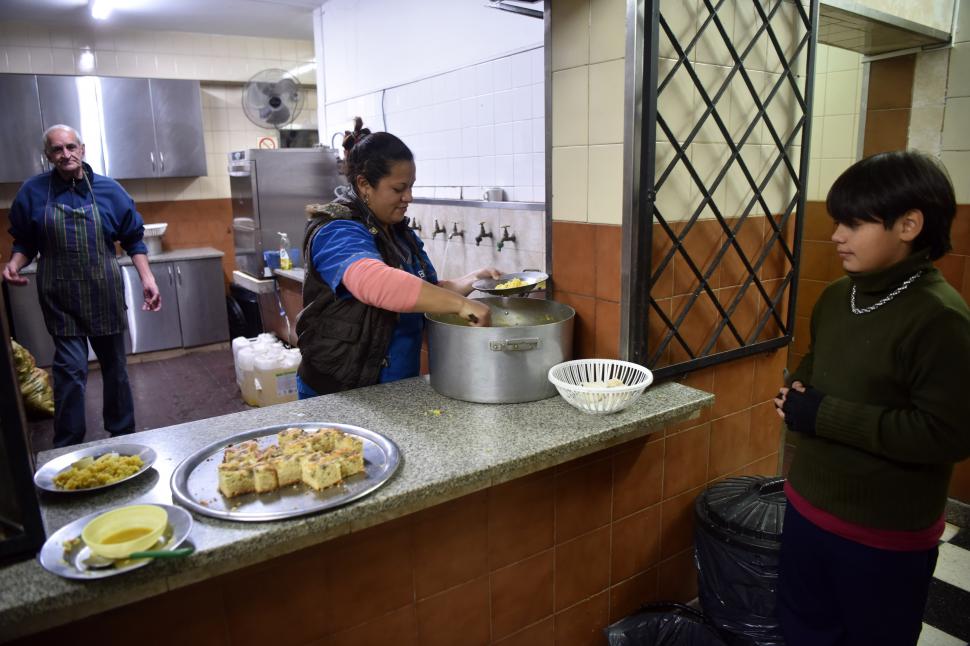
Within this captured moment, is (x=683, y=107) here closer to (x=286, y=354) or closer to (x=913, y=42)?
(x=913, y=42)

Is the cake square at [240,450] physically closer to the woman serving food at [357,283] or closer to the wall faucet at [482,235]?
the woman serving food at [357,283]

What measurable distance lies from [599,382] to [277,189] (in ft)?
13.6

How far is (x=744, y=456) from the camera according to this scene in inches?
96.2

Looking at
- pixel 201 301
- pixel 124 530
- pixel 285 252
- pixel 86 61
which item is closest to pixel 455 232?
pixel 285 252

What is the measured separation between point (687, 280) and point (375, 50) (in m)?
3.65

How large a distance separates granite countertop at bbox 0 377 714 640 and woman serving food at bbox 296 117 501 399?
0.35 ft

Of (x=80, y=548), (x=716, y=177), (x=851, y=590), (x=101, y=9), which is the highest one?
(x=101, y=9)

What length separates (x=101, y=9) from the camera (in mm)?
5324

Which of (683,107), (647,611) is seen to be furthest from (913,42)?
(647,611)

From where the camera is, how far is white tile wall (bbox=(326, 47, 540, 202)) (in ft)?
11.3

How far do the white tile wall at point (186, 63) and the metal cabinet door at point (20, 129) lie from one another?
0.36m

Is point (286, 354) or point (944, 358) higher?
point (944, 358)

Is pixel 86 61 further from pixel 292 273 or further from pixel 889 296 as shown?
pixel 889 296

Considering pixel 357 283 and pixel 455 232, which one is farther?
pixel 455 232
